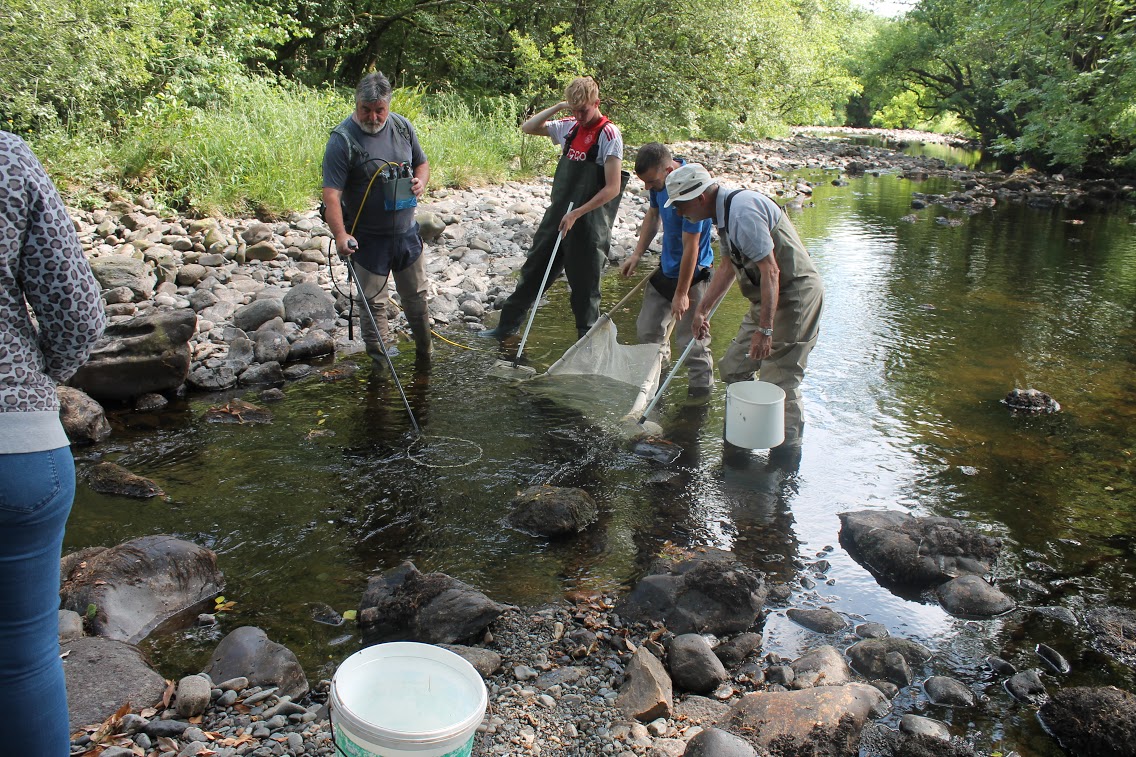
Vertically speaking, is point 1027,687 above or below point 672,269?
below

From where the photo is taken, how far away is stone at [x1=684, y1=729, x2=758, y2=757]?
8.98 ft

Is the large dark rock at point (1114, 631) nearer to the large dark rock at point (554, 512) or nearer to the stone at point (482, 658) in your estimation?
the large dark rock at point (554, 512)

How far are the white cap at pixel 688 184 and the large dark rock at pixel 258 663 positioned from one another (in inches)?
120

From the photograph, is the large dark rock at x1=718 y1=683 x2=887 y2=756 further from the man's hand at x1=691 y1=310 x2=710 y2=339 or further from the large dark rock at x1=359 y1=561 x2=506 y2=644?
the man's hand at x1=691 y1=310 x2=710 y2=339

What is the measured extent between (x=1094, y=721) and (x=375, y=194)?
4.93 m

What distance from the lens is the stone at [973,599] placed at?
4.00m

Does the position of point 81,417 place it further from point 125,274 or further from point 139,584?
point 125,274

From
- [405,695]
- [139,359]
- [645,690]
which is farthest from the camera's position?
[139,359]

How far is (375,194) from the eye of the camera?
19.1ft

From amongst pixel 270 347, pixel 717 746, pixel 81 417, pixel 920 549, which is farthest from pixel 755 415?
pixel 81 417

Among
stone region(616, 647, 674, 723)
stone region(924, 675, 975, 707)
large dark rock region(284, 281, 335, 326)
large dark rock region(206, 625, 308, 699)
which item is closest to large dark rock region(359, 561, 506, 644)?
large dark rock region(206, 625, 308, 699)

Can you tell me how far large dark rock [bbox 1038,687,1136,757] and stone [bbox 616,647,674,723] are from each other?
145 centimetres

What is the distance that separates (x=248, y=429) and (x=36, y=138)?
540 centimetres

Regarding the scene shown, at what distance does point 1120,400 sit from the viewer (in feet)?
23.0
